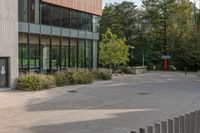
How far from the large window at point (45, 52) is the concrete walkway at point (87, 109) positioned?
24.4ft

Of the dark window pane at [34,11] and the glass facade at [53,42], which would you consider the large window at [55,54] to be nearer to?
the glass facade at [53,42]

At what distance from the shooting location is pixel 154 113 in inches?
672

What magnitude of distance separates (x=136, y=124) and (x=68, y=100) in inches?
303

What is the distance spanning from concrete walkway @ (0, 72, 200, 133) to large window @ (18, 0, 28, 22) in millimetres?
7036

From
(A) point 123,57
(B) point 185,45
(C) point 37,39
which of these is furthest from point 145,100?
(B) point 185,45

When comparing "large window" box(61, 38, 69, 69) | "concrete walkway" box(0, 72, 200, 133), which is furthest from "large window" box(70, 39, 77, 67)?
"concrete walkway" box(0, 72, 200, 133)

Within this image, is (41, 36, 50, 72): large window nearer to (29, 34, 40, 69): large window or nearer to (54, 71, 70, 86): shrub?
(29, 34, 40, 69): large window

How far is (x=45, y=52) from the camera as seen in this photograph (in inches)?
1329

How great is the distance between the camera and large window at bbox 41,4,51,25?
108 ft

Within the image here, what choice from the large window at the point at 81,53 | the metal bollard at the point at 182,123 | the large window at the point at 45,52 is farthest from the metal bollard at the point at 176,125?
the large window at the point at 81,53

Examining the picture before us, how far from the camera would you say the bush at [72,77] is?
29.4m

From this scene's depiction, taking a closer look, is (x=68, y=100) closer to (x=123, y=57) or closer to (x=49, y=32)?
(x=49, y=32)

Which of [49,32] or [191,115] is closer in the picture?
[191,115]

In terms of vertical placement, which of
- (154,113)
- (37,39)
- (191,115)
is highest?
(37,39)
